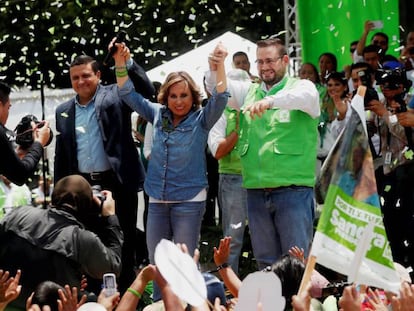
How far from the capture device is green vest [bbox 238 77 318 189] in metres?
8.00

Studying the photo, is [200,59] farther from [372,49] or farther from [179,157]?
[179,157]

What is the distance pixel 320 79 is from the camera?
11.1 metres

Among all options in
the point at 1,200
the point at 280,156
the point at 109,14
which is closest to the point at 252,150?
the point at 280,156

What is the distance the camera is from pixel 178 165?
8.16m

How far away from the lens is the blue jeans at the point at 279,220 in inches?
315

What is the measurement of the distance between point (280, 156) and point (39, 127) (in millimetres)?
1522

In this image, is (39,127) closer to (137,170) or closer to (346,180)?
(137,170)

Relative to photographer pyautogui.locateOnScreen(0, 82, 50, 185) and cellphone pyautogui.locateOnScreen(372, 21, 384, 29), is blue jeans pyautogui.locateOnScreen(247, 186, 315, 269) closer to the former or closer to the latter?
photographer pyautogui.locateOnScreen(0, 82, 50, 185)

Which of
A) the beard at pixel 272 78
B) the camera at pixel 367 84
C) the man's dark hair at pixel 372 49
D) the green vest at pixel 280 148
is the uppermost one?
the man's dark hair at pixel 372 49

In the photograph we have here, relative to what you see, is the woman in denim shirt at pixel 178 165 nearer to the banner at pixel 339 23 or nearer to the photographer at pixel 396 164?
the photographer at pixel 396 164

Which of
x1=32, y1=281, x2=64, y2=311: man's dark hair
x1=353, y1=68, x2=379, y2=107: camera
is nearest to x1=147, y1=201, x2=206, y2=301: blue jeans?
x1=353, y1=68, x2=379, y2=107: camera

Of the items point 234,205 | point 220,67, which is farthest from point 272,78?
point 234,205

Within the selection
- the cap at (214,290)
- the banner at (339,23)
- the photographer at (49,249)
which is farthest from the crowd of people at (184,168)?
the banner at (339,23)

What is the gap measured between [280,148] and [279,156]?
48 millimetres
